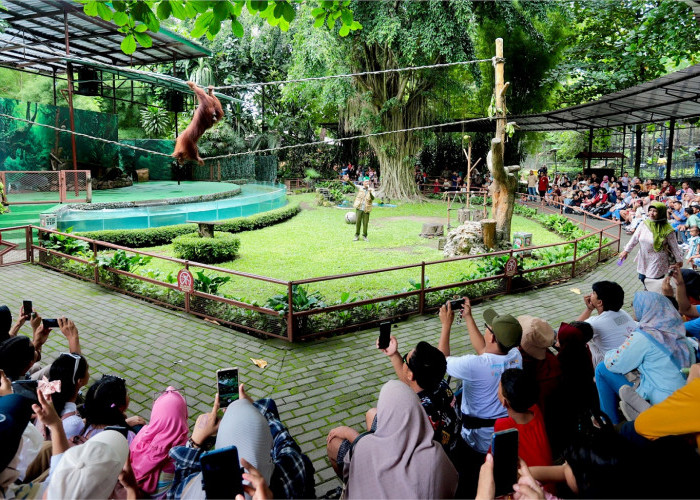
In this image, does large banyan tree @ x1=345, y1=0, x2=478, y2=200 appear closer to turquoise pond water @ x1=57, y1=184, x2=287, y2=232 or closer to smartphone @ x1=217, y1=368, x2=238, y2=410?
turquoise pond water @ x1=57, y1=184, x2=287, y2=232

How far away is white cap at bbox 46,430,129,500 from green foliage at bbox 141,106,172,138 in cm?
2904

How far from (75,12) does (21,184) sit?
4960mm

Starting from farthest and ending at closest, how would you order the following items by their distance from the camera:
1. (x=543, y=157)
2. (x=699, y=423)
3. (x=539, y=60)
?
(x=543, y=157) → (x=539, y=60) → (x=699, y=423)

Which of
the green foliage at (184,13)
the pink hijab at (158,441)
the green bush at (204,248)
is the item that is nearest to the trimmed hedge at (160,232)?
the green bush at (204,248)

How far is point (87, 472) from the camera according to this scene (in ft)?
5.91

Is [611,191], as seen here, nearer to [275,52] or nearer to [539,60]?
[539,60]

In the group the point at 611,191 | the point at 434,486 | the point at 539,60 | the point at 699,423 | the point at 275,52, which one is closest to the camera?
the point at 434,486

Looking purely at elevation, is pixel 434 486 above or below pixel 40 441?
above

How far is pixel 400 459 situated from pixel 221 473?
76cm

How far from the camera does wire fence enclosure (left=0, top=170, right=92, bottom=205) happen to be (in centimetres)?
1264

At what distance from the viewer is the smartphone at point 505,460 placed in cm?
182

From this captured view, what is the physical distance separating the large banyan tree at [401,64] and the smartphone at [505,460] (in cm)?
1780

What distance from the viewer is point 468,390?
10.2ft

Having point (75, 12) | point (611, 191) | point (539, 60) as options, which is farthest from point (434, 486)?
point (539, 60)
